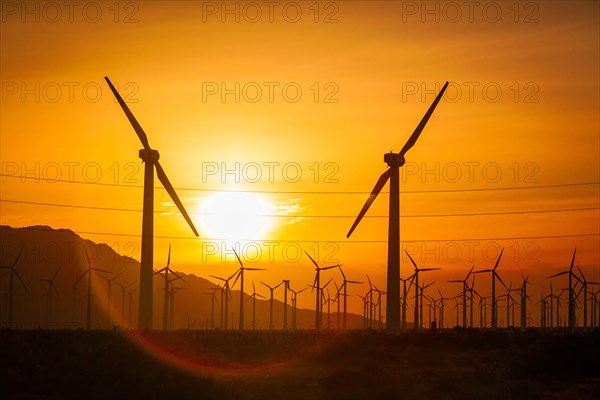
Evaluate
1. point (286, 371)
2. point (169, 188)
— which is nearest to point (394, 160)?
point (169, 188)

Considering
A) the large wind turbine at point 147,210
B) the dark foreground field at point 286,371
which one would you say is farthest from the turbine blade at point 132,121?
the dark foreground field at point 286,371

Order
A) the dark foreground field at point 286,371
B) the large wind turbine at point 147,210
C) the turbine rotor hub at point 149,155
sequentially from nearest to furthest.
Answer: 1. the dark foreground field at point 286,371
2. the large wind turbine at point 147,210
3. the turbine rotor hub at point 149,155

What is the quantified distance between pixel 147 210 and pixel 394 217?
90.4 ft

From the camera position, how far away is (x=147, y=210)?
118m

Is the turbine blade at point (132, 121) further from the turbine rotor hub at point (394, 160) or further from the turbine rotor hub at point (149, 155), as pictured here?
the turbine rotor hub at point (394, 160)

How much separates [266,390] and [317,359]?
1402 inches

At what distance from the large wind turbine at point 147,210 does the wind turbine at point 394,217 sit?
22.9 m

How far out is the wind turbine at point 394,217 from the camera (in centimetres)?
12125

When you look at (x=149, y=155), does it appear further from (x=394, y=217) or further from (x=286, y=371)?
(x=286, y=371)

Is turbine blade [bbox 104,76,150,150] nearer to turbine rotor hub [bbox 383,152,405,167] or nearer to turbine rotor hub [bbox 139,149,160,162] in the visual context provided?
turbine rotor hub [bbox 139,149,160,162]

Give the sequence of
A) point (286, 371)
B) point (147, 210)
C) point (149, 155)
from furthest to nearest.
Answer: point (149, 155), point (147, 210), point (286, 371)

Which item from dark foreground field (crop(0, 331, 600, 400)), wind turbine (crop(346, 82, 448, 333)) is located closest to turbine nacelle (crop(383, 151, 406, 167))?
wind turbine (crop(346, 82, 448, 333))

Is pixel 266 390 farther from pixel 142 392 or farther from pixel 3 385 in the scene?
pixel 3 385

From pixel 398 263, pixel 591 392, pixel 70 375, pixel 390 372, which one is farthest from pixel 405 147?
pixel 70 375
